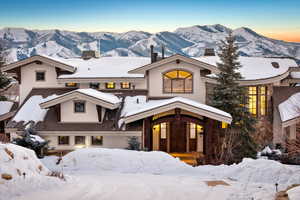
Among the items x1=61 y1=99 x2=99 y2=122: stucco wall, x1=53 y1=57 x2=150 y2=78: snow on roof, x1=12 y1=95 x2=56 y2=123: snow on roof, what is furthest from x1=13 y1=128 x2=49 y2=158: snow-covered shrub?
x1=53 y1=57 x2=150 y2=78: snow on roof

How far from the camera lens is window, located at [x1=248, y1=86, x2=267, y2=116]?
76.3ft

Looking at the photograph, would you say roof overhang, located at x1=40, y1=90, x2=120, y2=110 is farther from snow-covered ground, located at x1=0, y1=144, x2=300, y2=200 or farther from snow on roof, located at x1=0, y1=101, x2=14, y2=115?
snow on roof, located at x1=0, y1=101, x2=14, y2=115

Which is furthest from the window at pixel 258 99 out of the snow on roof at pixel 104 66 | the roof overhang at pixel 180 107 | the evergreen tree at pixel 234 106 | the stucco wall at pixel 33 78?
the stucco wall at pixel 33 78

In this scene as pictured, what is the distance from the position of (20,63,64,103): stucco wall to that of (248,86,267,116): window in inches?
580

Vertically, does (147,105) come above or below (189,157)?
above

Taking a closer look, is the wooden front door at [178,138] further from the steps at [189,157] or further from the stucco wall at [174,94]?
the stucco wall at [174,94]

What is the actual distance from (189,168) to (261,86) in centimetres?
1301

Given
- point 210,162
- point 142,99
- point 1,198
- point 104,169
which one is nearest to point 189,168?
point 104,169

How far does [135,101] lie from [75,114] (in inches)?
170

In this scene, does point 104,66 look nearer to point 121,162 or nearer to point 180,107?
point 180,107

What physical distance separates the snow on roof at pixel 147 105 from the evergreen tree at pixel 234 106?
59.1 inches

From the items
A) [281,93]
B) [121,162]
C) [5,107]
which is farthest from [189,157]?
[5,107]

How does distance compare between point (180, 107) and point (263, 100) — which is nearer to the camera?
point (180, 107)

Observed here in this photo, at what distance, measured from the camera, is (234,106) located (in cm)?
1952
